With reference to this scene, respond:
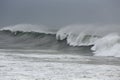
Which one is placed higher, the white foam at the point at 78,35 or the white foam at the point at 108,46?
the white foam at the point at 78,35

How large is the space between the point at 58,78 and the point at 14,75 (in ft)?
5.38

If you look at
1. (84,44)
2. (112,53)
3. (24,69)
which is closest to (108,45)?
(112,53)

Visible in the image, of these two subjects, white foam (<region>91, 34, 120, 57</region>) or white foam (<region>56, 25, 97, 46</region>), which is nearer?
white foam (<region>91, 34, 120, 57</region>)

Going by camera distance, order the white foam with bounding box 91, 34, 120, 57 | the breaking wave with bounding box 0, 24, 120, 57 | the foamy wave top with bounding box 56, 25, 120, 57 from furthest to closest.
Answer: the breaking wave with bounding box 0, 24, 120, 57, the foamy wave top with bounding box 56, 25, 120, 57, the white foam with bounding box 91, 34, 120, 57

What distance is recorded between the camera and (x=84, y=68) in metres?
15.1

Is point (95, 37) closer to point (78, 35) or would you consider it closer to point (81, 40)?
point (81, 40)

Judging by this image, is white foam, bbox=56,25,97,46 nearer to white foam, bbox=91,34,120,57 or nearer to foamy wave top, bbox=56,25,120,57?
foamy wave top, bbox=56,25,120,57

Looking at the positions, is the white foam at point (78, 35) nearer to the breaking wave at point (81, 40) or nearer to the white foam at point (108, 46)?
the breaking wave at point (81, 40)

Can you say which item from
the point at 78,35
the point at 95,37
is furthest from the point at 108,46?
the point at 78,35

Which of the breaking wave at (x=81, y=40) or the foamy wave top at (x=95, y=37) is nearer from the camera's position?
the foamy wave top at (x=95, y=37)

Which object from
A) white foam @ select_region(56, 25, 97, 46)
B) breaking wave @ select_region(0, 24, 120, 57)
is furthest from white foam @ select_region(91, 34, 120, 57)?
white foam @ select_region(56, 25, 97, 46)

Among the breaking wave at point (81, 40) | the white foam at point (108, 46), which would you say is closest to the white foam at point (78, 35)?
the breaking wave at point (81, 40)

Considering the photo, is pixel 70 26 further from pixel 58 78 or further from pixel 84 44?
pixel 58 78

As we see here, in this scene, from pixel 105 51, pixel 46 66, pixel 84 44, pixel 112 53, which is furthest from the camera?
pixel 84 44
